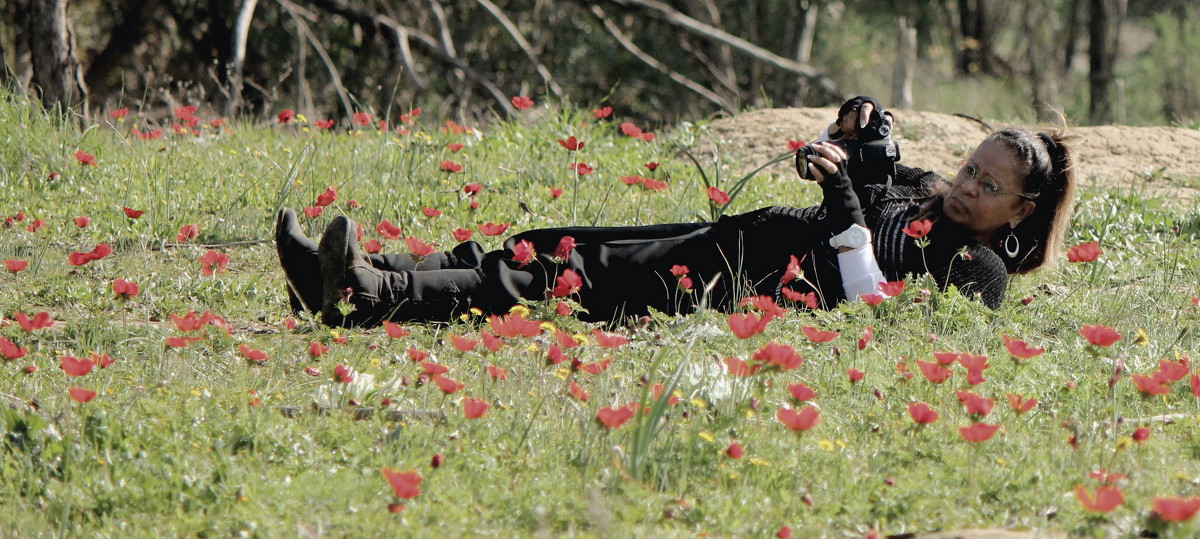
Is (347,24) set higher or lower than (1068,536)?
higher

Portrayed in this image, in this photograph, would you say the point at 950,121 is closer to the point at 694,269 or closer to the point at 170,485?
the point at 694,269

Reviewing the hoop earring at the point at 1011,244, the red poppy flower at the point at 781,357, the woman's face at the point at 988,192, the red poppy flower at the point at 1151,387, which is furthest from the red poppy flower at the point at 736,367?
the hoop earring at the point at 1011,244

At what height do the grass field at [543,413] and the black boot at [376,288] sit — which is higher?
the black boot at [376,288]

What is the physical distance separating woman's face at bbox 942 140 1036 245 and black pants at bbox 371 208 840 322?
45 centimetres

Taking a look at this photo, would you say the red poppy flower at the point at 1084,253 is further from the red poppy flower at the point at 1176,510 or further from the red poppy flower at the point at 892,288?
the red poppy flower at the point at 1176,510

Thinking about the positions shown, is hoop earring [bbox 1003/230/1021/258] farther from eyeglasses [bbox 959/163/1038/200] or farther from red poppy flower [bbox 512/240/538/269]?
red poppy flower [bbox 512/240/538/269]

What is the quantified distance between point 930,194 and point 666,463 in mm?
2169

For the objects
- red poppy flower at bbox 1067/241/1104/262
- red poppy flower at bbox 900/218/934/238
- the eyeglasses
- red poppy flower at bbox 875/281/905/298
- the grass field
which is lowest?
the grass field

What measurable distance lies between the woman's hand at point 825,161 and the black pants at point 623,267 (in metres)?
0.19

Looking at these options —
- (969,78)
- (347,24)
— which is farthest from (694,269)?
(969,78)

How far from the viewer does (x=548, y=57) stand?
12.1 meters

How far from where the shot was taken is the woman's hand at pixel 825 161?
375 cm

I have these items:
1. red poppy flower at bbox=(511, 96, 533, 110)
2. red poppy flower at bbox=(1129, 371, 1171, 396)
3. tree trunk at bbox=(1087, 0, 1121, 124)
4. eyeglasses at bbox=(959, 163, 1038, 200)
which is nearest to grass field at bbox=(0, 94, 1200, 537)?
red poppy flower at bbox=(1129, 371, 1171, 396)

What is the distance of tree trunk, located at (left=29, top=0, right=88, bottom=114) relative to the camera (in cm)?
717
